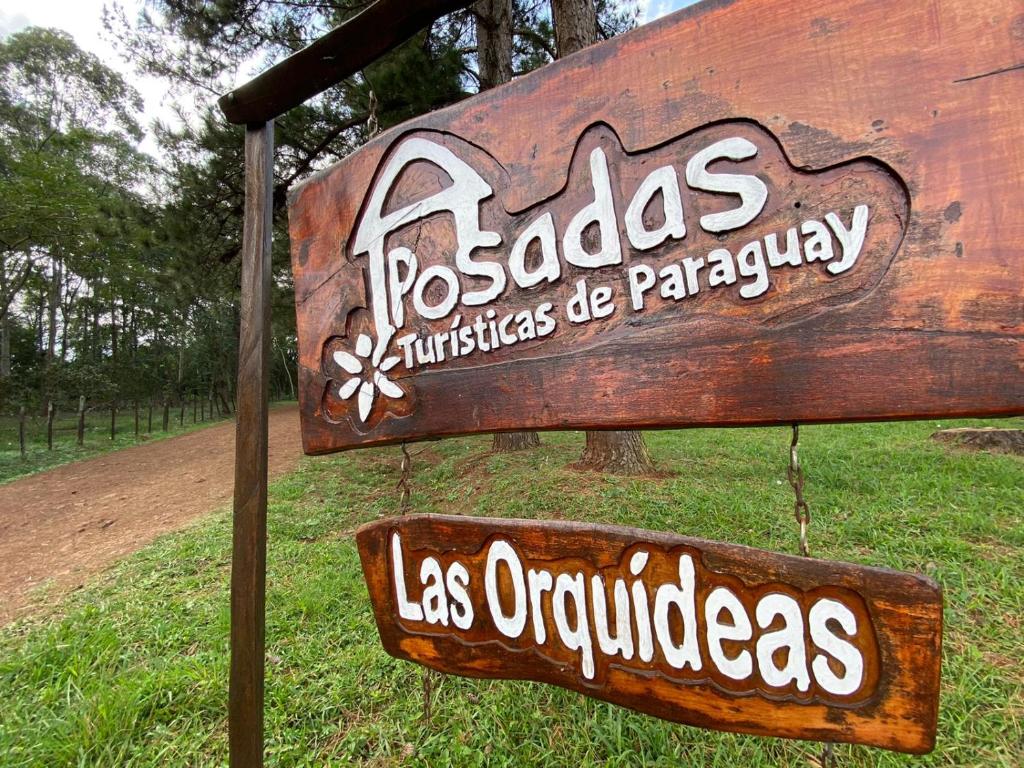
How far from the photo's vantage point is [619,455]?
379 cm

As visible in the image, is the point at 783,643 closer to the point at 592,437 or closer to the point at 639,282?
the point at 639,282

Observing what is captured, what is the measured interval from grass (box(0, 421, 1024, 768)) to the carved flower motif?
45.6 inches

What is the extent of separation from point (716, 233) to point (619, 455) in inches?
125

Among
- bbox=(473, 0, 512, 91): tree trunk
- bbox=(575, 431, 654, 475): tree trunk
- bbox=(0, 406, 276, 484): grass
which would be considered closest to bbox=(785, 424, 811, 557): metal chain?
→ bbox=(575, 431, 654, 475): tree trunk

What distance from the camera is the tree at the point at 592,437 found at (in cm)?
359

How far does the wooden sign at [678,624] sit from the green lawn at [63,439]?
976 cm

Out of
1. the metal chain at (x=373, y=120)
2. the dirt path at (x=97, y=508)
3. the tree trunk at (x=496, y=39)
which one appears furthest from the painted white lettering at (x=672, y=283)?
the tree trunk at (x=496, y=39)

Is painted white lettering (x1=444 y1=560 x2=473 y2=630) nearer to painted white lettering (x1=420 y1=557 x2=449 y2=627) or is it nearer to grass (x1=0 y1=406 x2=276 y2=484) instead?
painted white lettering (x1=420 y1=557 x2=449 y2=627)

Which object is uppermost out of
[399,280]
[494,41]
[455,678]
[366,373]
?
[494,41]

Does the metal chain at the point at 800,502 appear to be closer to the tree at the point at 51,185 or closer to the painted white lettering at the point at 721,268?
the painted white lettering at the point at 721,268

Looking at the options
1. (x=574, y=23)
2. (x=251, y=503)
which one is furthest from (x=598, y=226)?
(x=574, y=23)

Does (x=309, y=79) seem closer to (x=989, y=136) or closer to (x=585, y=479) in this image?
(x=989, y=136)

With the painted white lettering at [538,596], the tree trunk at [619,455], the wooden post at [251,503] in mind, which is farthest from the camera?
the tree trunk at [619,455]

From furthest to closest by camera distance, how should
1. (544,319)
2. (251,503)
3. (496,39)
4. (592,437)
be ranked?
(496,39) → (592,437) → (251,503) → (544,319)
